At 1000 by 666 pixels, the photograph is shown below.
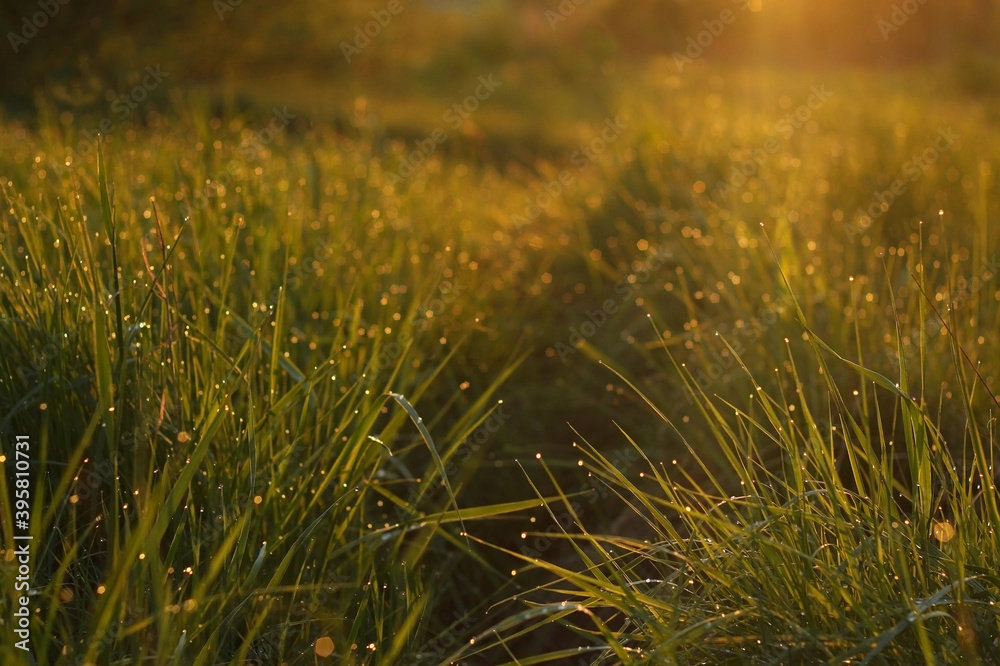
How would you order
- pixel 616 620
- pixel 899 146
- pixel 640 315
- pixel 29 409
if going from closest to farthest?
pixel 29 409
pixel 616 620
pixel 640 315
pixel 899 146

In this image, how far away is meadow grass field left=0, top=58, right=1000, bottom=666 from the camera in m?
1.17

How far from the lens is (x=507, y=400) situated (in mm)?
2518

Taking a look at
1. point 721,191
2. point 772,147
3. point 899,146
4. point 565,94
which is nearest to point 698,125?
point 772,147

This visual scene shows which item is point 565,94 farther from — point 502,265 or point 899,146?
point 502,265

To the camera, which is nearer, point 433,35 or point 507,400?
point 507,400

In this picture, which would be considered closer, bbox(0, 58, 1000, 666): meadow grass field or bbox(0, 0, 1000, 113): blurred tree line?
bbox(0, 58, 1000, 666): meadow grass field

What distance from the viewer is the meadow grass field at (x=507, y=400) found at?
117 centimetres

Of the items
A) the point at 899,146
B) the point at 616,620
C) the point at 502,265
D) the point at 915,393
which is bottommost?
the point at 616,620

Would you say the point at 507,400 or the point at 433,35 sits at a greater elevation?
the point at 433,35

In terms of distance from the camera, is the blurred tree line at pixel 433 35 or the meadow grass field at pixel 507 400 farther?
the blurred tree line at pixel 433 35

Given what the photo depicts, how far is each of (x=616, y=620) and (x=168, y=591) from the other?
96 cm

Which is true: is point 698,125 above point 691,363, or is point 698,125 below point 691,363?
above

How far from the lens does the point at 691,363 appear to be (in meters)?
2.41

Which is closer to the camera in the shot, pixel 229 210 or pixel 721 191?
pixel 229 210
